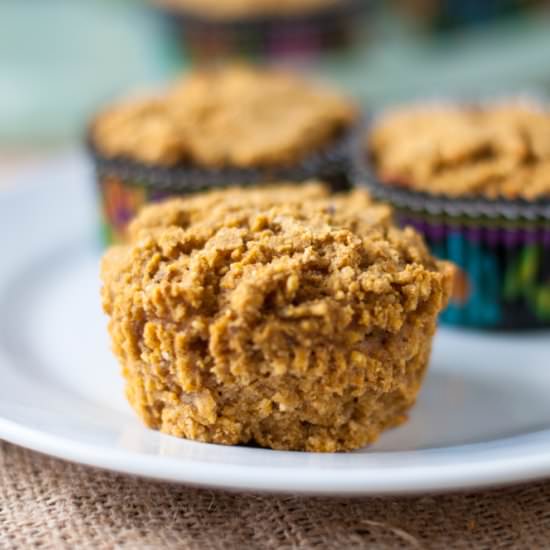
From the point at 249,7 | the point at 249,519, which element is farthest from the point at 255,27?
the point at 249,519

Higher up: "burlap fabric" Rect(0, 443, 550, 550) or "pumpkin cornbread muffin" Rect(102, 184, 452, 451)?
"pumpkin cornbread muffin" Rect(102, 184, 452, 451)

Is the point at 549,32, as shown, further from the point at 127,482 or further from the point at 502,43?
the point at 127,482

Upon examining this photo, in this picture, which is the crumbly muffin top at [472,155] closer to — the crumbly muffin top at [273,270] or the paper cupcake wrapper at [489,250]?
the paper cupcake wrapper at [489,250]

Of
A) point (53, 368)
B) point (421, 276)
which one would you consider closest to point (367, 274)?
point (421, 276)

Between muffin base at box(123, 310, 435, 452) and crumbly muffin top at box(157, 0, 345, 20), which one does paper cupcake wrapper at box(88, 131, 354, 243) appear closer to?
muffin base at box(123, 310, 435, 452)

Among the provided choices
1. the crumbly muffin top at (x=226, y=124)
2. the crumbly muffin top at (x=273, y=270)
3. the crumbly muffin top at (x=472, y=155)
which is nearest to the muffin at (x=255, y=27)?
the crumbly muffin top at (x=226, y=124)

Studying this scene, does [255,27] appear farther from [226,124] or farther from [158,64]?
[226,124]

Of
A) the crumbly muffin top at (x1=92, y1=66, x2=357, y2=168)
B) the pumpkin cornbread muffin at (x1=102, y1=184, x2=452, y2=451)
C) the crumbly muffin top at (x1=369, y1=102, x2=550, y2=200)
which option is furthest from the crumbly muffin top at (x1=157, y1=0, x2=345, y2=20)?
the pumpkin cornbread muffin at (x1=102, y1=184, x2=452, y2=451)
